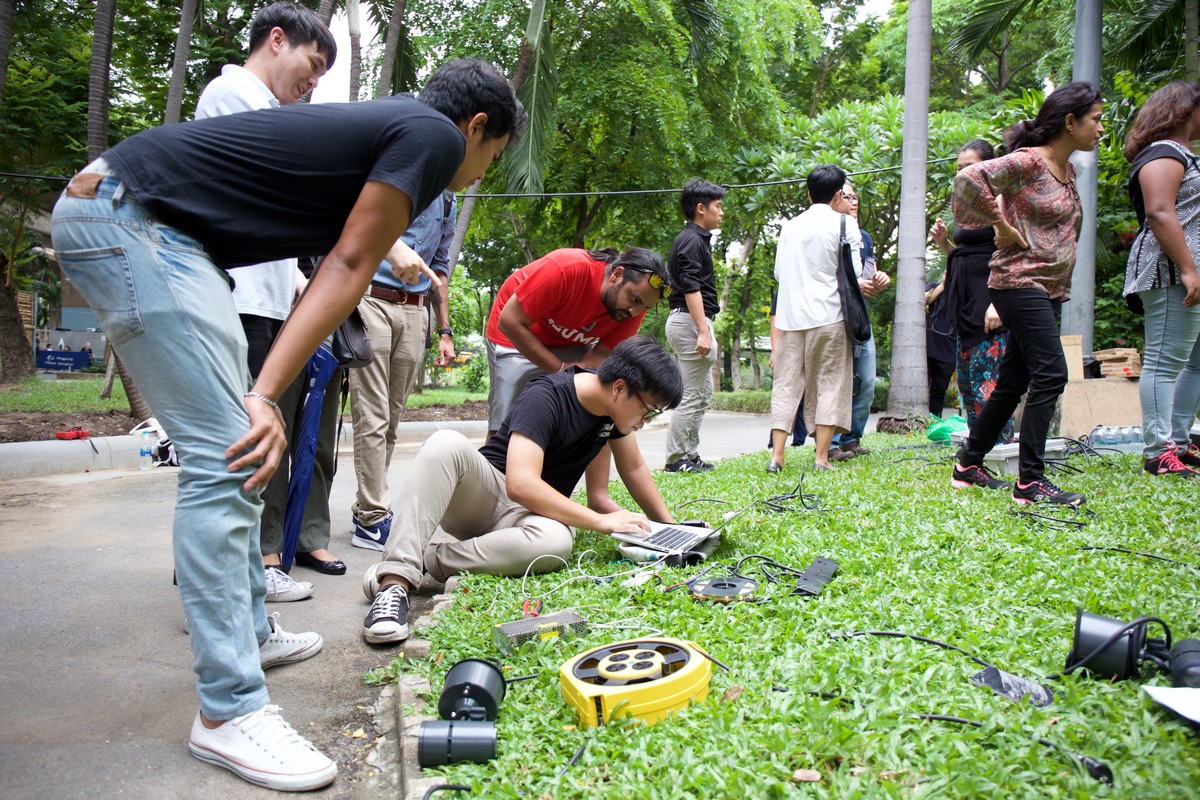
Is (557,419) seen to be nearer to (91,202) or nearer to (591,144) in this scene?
(91,202)

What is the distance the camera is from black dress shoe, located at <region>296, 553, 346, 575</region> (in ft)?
11.9

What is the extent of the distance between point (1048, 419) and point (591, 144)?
12561 mm

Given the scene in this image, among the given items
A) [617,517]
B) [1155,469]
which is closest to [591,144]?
[1155,469]

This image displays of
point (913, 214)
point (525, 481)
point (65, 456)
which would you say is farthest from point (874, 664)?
point (913, 214)

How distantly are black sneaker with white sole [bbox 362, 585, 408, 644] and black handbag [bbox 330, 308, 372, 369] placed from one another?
1006 millimetres

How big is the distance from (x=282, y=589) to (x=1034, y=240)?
12.6 feet

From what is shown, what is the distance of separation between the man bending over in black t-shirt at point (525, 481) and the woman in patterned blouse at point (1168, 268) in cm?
302

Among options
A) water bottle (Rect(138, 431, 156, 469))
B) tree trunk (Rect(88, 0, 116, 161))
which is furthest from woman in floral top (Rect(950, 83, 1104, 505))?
tree trunk (Rect(88, 0, 116, 161))

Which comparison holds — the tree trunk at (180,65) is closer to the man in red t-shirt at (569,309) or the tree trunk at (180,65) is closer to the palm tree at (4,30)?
the palm tree at (4,30)

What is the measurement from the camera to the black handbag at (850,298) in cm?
541

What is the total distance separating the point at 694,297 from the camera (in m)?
5.98

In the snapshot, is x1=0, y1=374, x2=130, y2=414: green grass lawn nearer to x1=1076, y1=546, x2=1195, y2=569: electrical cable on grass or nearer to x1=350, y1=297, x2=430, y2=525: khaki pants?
x1=350, y1=297, x2=430, y2=525: khaki pants

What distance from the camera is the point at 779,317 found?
19.2 feet

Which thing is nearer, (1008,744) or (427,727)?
(1008,744)
